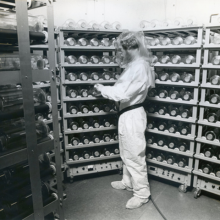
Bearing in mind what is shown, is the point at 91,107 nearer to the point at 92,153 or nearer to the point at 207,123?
the point at 92,153

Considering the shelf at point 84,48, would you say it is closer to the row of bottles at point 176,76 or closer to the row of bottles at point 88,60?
the row of bottles at point 88,60

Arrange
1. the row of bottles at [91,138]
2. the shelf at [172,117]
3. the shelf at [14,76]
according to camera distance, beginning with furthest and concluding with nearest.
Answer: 1. the row of bottles at [91,138]
2. the shelf at [172,117]
3. the shelf at [14,76]

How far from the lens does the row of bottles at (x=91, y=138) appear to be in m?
3.17

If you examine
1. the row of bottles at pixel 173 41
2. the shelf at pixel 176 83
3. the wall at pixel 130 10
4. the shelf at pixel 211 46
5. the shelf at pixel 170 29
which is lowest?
the shelf at pixel 176 83

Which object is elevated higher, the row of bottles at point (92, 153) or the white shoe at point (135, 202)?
the row of bottles at point (92, 153)

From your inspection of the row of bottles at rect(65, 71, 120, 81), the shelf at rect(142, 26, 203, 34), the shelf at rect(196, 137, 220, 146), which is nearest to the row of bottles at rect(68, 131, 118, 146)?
the row of bottles at rect(65, 71, 120, 81)

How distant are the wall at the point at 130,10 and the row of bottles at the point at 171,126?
1343 millimetres

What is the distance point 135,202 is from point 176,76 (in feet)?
4.98

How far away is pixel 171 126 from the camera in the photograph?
3020mm

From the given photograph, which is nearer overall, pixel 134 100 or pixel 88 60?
pixel 134 100

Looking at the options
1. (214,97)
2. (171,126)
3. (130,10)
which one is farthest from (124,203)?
(130,10)

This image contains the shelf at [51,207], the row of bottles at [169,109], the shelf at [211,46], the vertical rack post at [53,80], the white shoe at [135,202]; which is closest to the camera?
the vertical rack post at [53,80]

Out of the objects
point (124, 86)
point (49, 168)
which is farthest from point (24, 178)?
point (124, 86)

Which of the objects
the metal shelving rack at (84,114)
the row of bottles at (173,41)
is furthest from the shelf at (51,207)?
the row of bottles at (173,41)
